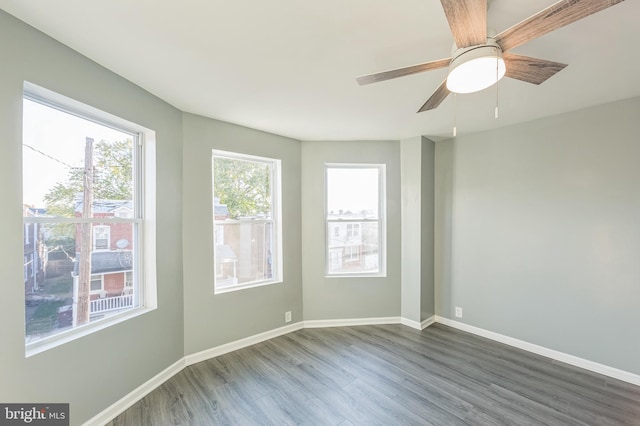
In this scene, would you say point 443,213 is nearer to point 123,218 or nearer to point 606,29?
point 606,29

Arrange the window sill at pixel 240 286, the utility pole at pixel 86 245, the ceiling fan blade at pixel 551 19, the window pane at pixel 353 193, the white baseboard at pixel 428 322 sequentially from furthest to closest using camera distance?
the window pane at pixel 353 193 → the white baseboard at pixel 428 322 → the window sill at pixel 240 286 → the utility pole at pixel 86 245 → the ceiling fan blade at pixel 551 19

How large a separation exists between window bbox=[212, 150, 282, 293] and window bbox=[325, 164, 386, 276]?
2.55 feet

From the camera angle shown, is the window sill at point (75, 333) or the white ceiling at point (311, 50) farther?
the window sill at point (75, 333)

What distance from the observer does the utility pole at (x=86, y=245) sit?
6.32 feet

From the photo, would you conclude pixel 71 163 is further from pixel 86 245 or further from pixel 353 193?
pixel 353 193

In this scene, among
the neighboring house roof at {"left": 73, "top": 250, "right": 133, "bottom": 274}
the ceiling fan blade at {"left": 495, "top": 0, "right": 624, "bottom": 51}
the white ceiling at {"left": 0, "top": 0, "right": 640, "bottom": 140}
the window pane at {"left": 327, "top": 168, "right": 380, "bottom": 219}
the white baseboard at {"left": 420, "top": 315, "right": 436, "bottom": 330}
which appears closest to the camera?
the ceiling fan blade at {"left": 495, "top": 0, "right": 624, "bottom": 51}

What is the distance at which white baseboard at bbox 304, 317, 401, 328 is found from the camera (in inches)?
146

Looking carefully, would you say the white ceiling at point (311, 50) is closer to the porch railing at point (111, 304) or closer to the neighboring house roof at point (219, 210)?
the neighboring house roof at point (219, 210)

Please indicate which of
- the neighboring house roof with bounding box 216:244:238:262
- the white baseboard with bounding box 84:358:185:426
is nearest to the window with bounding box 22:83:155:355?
the white baseboard with bounding box 84:358:185:426

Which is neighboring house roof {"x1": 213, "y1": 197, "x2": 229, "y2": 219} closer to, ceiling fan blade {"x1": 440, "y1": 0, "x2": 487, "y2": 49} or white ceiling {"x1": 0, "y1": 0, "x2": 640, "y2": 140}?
white ceiling {"x1": 0, "y1": 0, "x2": 640, "y2": 140}

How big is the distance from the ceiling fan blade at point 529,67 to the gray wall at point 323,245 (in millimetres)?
2283

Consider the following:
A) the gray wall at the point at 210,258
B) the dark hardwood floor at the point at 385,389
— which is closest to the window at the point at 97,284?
the gray wall at the point at 210,258

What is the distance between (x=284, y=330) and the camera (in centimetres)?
349

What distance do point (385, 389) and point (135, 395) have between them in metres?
2.10
